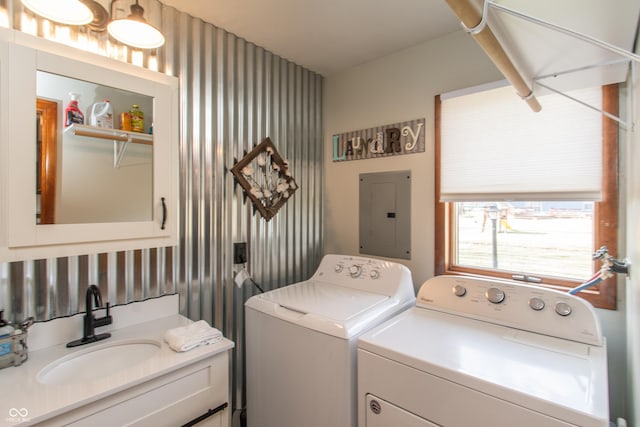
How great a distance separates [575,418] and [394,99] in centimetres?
192

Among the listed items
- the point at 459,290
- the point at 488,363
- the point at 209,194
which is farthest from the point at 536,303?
the point at 209,194

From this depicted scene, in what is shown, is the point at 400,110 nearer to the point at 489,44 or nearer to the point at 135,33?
the point at 489,44

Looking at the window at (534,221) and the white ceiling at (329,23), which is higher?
the white ceiling at (329,23)

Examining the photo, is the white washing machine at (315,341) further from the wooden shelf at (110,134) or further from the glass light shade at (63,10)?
the glass light shade at (63,10)

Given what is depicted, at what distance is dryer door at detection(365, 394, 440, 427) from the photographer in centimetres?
108

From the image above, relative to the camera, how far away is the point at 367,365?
1.21 metres

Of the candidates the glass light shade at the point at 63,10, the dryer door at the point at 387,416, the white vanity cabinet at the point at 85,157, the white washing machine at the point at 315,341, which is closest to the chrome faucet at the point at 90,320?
the white vanity cabinet at the point at 85,157

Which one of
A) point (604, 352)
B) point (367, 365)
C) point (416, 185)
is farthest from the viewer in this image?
point (416, 185)

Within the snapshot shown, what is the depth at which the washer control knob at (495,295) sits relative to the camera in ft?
4.59

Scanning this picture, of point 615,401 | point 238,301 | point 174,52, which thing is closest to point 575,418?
point 615,401

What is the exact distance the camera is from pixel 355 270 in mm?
1930

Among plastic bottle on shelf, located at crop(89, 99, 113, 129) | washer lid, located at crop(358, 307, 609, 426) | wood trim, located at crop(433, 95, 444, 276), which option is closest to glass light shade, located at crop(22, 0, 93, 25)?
plastic bottle on shelf, located at crop(89, 99, 113, 129)

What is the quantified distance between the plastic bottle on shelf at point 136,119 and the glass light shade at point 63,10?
0.36 meters

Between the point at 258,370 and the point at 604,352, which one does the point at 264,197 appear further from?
the point at 604,352
